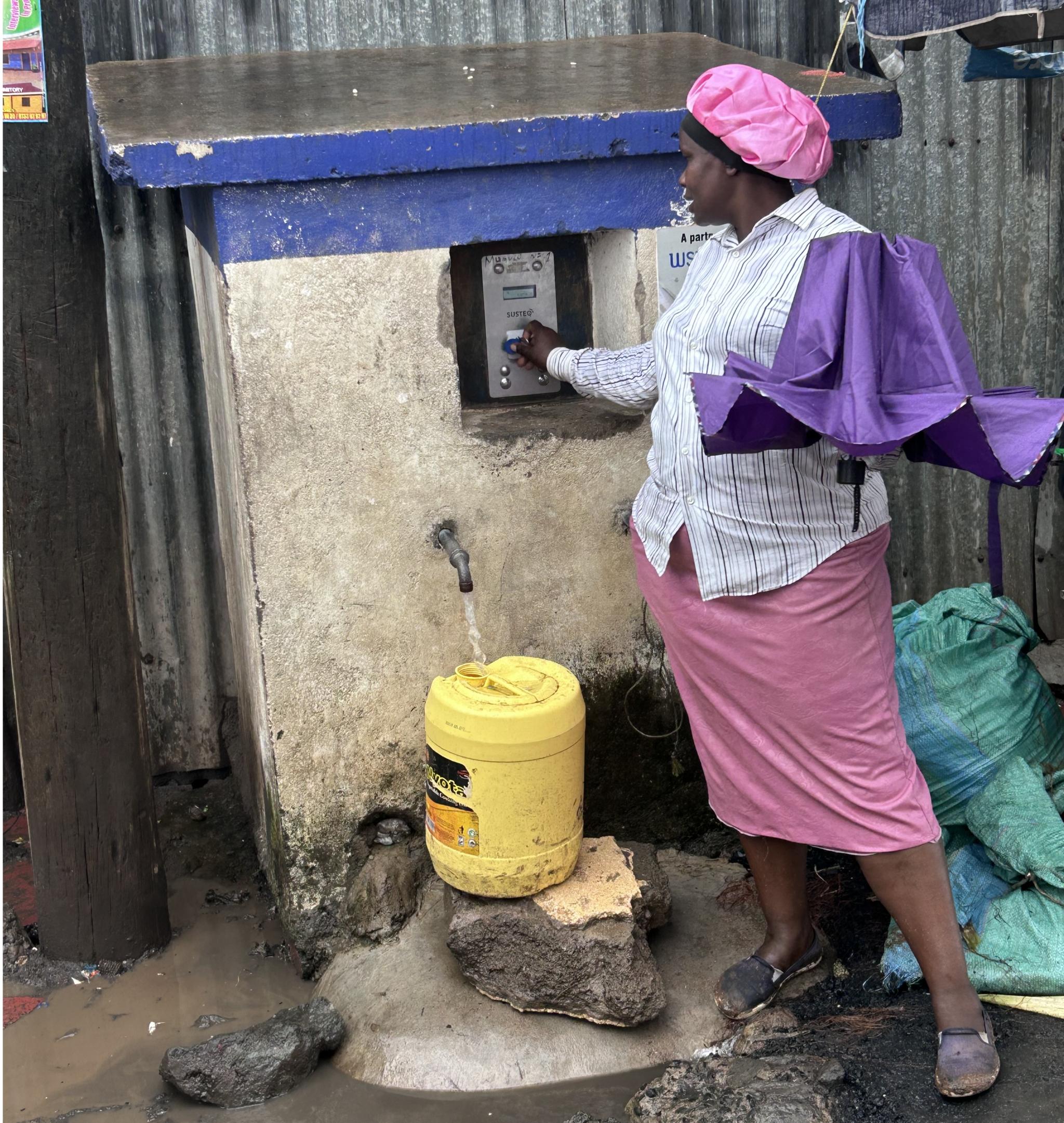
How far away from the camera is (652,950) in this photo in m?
3.68

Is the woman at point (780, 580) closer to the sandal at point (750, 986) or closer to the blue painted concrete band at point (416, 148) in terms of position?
the sandal at point (750, 986)

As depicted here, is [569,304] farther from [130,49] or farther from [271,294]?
[130,49]

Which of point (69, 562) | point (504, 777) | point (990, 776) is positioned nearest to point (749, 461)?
point (504, 777)

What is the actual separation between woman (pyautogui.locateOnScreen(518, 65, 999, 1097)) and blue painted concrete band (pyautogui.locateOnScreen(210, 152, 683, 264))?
60 centimetres

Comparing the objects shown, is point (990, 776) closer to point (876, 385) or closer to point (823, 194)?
point (876, 385)

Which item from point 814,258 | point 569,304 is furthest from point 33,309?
point 814,258

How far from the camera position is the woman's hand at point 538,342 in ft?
12.0

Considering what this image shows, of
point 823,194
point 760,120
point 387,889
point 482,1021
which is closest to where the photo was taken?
point 760,120

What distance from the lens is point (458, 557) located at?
3.47m

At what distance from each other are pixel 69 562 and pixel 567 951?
68.0 inches

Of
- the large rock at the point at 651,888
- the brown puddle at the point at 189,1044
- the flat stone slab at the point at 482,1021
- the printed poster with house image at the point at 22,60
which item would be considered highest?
the printed poster with house image at the point at 22,60

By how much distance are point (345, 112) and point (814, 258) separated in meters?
1.42

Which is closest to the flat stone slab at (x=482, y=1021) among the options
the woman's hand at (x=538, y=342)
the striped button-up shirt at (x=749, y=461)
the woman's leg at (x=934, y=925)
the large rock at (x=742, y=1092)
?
the large rock at (x=742, y=1092)

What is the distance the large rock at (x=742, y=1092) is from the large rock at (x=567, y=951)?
258mm
